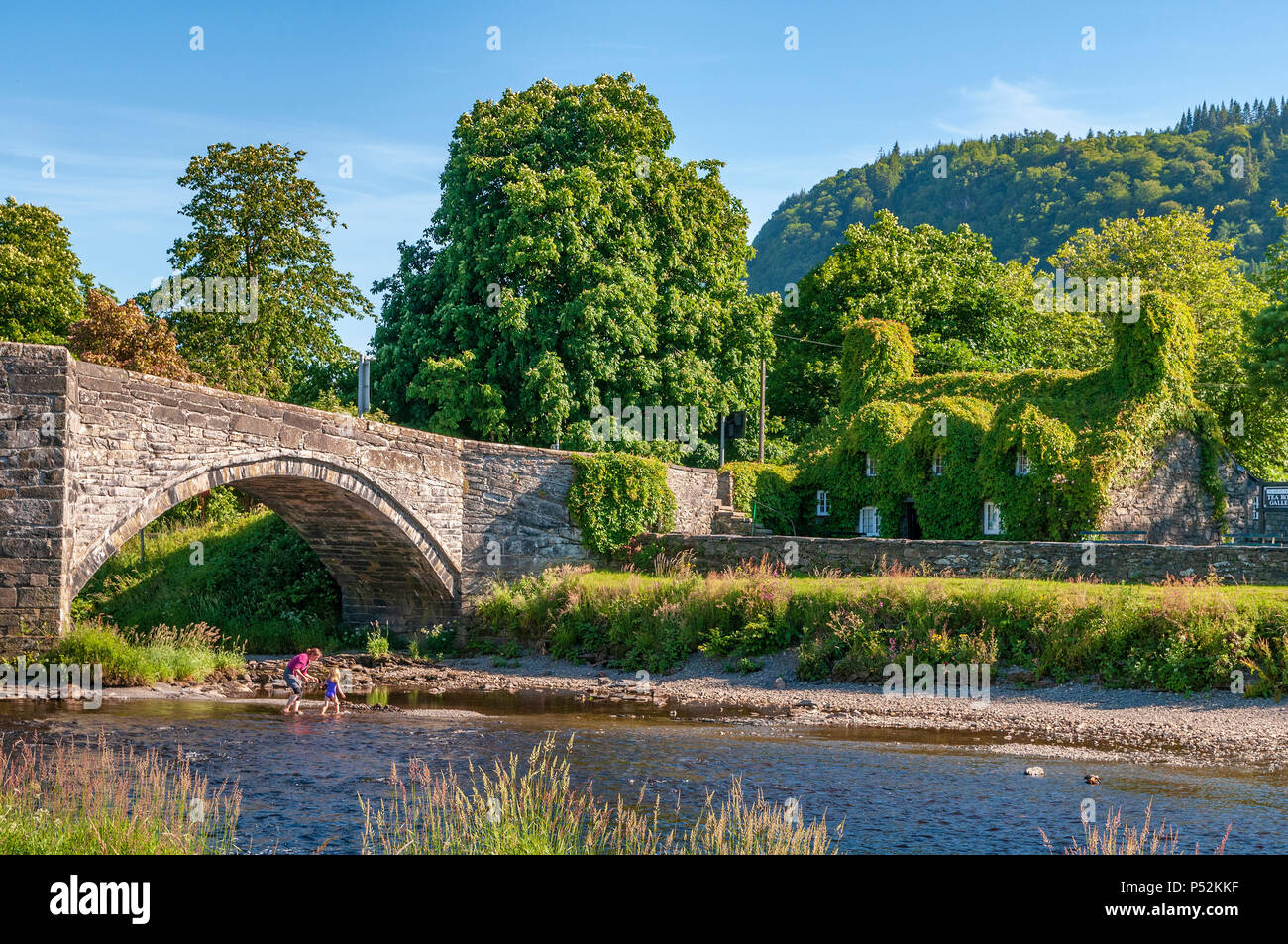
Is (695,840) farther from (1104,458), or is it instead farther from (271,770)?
(1104,458)

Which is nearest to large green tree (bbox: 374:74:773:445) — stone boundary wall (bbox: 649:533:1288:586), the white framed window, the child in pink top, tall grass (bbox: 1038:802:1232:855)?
stone boundary wall (bbox: 649:533:1288:586)

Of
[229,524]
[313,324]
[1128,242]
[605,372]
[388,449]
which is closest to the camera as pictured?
[388,449]

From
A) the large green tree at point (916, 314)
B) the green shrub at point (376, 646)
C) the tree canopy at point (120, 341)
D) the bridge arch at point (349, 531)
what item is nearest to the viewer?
the bridge arch at point (349, 531)

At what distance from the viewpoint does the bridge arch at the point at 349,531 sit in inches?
717

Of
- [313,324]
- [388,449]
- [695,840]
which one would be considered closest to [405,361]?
[313,324]

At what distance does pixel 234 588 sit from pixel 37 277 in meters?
17.2

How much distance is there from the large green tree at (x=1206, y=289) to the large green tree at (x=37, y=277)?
122 feet

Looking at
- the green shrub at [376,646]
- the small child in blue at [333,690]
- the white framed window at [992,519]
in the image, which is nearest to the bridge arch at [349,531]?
the green shrub at [376,646]

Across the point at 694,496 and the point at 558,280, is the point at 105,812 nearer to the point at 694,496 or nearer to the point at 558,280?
the point at 694,496

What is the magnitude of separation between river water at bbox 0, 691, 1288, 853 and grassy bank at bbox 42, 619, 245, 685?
111 centimetres

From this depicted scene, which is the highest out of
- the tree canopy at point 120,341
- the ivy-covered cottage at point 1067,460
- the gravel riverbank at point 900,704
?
the tree canopy at point 120,341

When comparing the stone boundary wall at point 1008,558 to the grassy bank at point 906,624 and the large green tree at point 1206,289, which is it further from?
the large green tree at point 1206,289

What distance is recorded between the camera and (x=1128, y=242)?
46.8 metres

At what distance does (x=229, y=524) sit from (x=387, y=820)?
69.0ft
